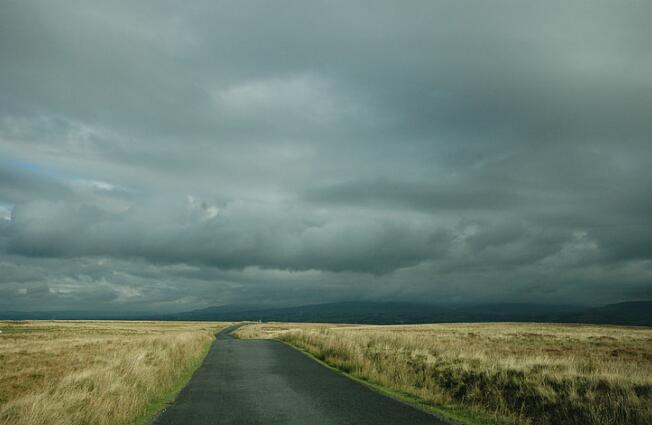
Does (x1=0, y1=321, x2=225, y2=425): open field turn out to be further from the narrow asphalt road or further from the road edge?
the narrow asphalt road

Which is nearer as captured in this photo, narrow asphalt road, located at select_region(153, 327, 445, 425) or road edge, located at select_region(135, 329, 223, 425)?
narrow asphalt road, located at select_region(153, 327, 445, 425)

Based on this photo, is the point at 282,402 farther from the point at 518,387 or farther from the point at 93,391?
the point at 518,387

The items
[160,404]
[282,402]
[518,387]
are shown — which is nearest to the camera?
[282,402]

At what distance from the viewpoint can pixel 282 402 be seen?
12883 millimetres

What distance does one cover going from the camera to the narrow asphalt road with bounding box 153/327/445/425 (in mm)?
10734

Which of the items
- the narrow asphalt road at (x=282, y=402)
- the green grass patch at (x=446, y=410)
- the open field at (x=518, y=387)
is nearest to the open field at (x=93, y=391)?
the narrow asphalt road at (x=282, y=402)

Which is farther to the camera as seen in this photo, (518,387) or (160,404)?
(518,387)

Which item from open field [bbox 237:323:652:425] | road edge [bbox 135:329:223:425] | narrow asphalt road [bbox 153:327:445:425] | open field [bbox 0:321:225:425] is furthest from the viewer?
road edge [bbox 135:329:223:425]

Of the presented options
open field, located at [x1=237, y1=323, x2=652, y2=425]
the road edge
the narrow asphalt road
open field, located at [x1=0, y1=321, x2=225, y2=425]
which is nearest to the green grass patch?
open field, located at [x1=237, y1=323, x2=652, y2=425]

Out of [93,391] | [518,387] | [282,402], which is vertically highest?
[93,391]

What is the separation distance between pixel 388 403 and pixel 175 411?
6060mm

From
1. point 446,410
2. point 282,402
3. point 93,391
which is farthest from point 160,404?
point 446,410

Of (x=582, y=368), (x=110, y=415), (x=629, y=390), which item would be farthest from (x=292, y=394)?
(x=582, y=368)

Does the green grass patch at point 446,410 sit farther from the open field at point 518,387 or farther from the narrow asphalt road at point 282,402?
the narrow asphalt road at point 282,402
